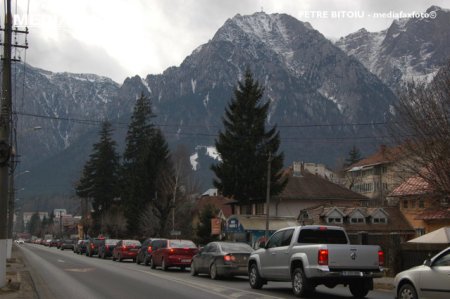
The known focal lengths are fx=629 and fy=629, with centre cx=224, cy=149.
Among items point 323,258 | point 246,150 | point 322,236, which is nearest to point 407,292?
point 323,258

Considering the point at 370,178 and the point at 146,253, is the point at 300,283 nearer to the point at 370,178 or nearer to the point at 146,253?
the point at 146,253

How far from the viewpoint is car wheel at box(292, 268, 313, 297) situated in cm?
1619

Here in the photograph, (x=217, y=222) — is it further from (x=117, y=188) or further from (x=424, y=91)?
(x=117, y=188)


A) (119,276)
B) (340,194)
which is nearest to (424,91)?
→ (119,276)

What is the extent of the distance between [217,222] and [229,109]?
12980 millimetres

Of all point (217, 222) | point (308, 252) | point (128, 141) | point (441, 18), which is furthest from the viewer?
point (441, 18)

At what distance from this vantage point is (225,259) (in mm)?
23078

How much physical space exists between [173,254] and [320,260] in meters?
14.4

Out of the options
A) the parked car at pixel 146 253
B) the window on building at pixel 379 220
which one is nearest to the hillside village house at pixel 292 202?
the window on building at pixel 379 220

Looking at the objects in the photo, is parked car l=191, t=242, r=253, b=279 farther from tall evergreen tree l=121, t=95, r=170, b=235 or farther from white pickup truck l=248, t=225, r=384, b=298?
tall evergreen tree l=121, t=95, r=170, b=235

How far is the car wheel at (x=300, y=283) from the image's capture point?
16188mm

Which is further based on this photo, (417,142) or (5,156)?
(417,142)

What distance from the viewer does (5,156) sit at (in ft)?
55.2

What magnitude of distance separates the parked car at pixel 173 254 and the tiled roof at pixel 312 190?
3460 cm
